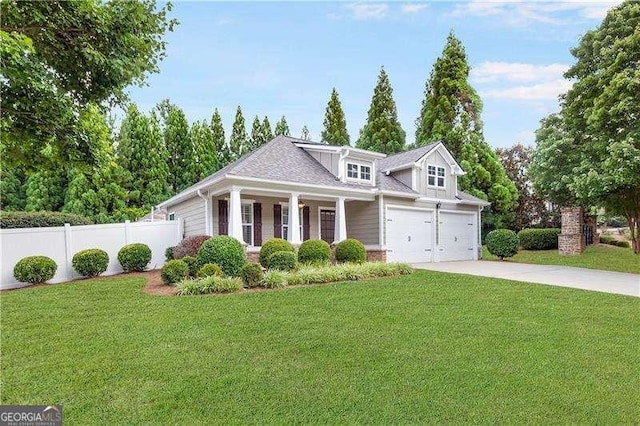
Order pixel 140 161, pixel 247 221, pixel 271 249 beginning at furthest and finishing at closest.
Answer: pixel 140 161
pixel 247 221
pixel 271 249

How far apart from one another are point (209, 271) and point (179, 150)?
17774 millimetres

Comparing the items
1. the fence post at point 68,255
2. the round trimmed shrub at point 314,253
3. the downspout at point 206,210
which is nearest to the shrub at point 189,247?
the downspout at point 206,210

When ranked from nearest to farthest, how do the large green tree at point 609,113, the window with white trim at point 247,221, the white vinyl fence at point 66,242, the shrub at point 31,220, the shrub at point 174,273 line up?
the shrub at point 174,273 < the white vinyl fence at point 66,242 < the large green tree at point 609,113 < the window with white trim at point 247,221 < the shrub at point 31,220

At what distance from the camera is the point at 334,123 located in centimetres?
3241

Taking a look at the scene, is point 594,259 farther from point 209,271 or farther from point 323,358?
point 323,358

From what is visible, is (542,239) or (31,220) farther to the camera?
(542,239)

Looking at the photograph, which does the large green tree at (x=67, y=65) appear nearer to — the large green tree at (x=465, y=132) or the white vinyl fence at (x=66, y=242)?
the white vinyl fence at (x=66, y=242)

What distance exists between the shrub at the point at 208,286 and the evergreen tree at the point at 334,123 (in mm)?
23705

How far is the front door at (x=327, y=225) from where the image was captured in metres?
17.0

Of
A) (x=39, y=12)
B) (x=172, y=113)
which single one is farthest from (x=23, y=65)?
(x=172, y=113)

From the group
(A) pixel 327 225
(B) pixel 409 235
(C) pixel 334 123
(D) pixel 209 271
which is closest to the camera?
(D) pixel 209 271

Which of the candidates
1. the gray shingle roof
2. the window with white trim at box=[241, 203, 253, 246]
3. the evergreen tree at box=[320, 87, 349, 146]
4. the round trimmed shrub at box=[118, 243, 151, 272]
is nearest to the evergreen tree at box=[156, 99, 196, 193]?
the evergreen tree at box=[320, 87, 349, 146]

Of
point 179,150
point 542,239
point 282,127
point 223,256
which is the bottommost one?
point 542,239

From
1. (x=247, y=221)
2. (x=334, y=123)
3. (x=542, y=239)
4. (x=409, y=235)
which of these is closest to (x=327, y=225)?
(x=409, y=235)
